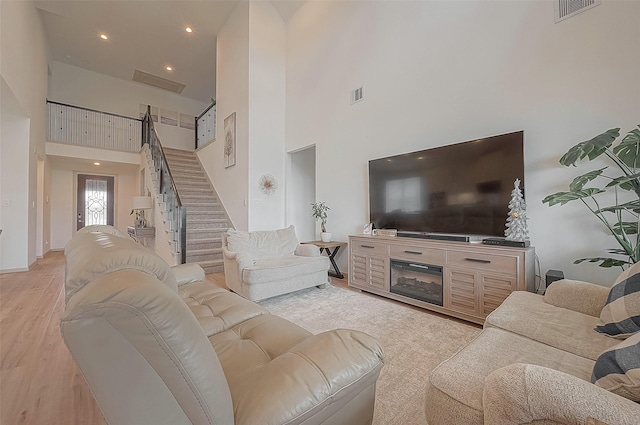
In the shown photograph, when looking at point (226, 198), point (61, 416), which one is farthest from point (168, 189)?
Answer: point (61, 416)

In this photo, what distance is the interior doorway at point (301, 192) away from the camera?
5.70 m

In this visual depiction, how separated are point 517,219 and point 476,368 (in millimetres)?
1871

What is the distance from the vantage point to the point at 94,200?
8.21 m

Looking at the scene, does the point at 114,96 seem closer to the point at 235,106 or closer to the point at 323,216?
the point at 235,106

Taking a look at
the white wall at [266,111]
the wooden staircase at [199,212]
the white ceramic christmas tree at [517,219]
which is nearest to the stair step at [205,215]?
the wooden staircase at [199,212]

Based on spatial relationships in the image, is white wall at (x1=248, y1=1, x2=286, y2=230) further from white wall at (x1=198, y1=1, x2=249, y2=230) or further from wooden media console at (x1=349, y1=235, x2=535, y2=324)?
wooden media console at (x1=349, y1=235, x2=535, y2=324)

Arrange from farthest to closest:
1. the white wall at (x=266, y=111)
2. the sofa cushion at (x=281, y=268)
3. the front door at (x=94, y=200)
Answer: the front door at (x=94, y=200)
the white wall at (x=266, y=111)
the sofa cushion at (x=281, y=268)

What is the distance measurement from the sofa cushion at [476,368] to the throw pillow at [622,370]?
22 cm

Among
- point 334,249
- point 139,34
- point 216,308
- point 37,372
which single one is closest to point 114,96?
point 139,34

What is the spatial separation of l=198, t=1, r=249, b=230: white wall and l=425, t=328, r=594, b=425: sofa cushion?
14.7ft

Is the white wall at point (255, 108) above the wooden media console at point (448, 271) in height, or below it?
above

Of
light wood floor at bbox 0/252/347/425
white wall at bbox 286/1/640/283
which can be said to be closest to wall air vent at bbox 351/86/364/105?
white wall at bbox 286/1/640/283

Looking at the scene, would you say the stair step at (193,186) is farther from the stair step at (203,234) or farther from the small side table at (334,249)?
the small side table at (334,249)

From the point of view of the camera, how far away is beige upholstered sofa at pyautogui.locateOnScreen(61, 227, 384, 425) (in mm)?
570
